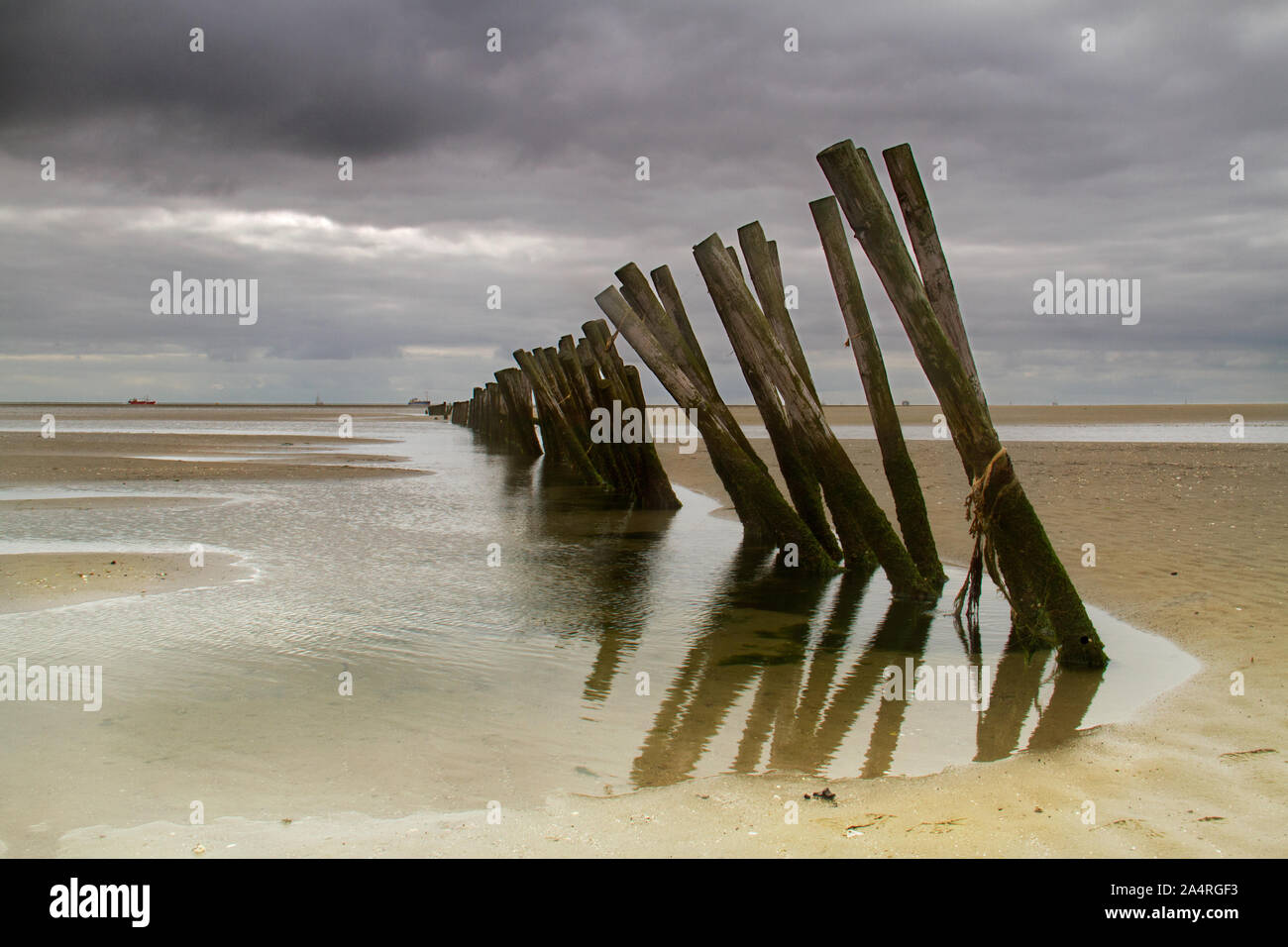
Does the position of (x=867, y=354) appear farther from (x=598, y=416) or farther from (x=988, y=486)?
(x=598, y=416)

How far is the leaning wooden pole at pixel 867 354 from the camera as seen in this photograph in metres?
7.28

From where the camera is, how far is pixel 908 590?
7.48 metres

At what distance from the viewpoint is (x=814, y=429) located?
26.2 ft

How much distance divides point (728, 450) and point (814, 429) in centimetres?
164

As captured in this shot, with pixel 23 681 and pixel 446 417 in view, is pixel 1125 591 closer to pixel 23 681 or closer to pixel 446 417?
pixel 23 681

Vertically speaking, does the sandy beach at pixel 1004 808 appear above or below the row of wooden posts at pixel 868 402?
below

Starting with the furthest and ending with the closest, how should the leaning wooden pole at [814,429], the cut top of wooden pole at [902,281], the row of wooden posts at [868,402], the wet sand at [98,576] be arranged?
1. the leaning wooden pole at [814,429]
2. the wet sand at [98,576]
3. the cut top of wooden pole at [902,281]
4. the row of wooden posts at [868,402]

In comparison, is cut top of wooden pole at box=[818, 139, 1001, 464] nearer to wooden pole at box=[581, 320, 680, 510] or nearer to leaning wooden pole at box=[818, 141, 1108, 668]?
leaning wooden pole at box=[818, 141, 1108, 668]

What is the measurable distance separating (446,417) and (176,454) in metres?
51.8

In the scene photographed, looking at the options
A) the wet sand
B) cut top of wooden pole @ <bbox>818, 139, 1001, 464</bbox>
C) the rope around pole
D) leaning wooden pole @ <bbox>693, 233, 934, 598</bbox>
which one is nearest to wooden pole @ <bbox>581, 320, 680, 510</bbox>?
leaning wooden pole @ <bbox>693, 233, 934, 598</bbox>

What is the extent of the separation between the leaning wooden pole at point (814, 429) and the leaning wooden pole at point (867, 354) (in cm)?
27

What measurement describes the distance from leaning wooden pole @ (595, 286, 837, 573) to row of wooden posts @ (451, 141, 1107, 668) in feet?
0.05

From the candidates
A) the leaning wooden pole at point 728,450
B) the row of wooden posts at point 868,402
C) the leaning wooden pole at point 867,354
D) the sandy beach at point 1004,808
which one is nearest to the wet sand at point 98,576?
the sandy beach at point 1004,808

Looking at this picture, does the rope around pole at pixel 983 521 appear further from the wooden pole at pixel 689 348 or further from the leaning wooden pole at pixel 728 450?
the wooden pole at pixel 689 348
